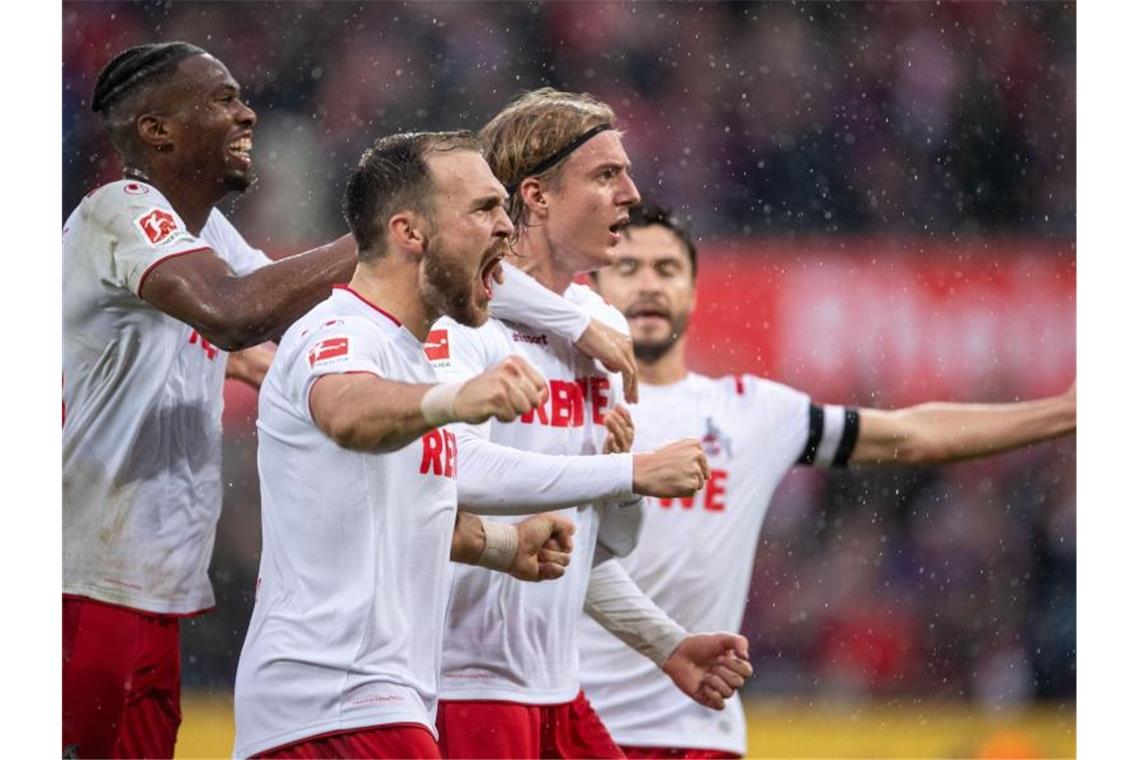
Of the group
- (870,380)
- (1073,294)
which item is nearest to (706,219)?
(870,380)

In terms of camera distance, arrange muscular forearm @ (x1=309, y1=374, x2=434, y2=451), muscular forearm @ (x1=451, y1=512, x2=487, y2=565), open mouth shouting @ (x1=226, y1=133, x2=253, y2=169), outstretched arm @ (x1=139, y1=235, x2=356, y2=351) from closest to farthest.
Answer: muscular forearm @ (x1=309, y1=374, x2=434, y2=451)
muscular forearm @ (x1=451, y1=512, x2=487, y2=565)
outstretched arm @ (x1=139, y1=235, x2=356, y2=351)
open mouth shouting @ (x1=226, y1=133, x2=253, y2=169)

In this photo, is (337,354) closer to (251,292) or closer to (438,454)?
(438,454)

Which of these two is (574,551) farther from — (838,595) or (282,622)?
(838,595)

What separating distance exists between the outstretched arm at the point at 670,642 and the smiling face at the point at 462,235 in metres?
0.81

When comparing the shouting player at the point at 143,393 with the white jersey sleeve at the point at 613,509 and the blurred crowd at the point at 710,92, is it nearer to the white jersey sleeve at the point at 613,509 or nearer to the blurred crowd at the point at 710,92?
the white jersey sleeve at the point at 613,509

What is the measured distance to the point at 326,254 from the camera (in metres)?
2.82

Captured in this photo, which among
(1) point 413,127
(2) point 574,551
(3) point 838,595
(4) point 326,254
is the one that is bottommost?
(3) point 838,595

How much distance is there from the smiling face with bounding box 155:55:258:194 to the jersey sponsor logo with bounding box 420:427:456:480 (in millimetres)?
967

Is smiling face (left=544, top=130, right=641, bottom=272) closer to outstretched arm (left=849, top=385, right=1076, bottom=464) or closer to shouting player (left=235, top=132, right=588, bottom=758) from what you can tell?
shouting player (left=235, top=132, right=588, bottom=758)

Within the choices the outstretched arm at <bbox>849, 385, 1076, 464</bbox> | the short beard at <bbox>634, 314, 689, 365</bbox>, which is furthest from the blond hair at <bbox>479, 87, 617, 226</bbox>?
the outstretched arm at <bbox>849, 385, 1076, 464</bbox>

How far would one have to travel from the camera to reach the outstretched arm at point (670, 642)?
3008mm

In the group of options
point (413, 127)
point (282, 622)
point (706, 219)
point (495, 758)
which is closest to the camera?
point (282, 622)

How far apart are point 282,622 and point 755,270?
2.87 m

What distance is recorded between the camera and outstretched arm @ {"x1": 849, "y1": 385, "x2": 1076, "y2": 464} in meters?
3.88
